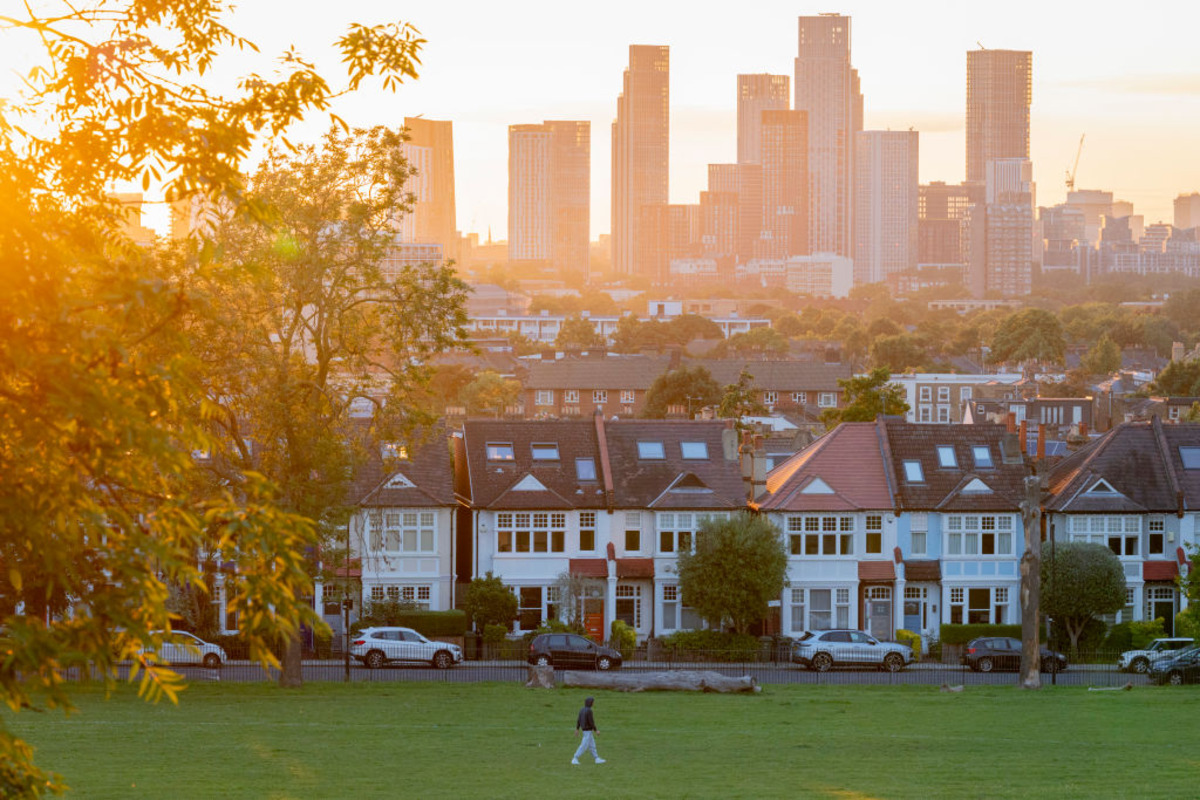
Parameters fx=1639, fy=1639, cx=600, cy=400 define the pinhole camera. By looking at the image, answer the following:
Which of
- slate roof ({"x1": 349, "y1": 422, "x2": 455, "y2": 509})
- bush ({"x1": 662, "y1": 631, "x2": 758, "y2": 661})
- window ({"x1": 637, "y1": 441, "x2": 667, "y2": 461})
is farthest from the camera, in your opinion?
window ({"x1": 637, "y1": 441, "x2": 667, "y2": 461})

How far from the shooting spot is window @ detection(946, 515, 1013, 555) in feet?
194

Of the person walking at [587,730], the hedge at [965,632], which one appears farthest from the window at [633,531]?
the person walking at [587,730]

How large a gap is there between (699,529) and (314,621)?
45.1m

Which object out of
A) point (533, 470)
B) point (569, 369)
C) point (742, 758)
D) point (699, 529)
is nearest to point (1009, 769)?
point (742, 758)

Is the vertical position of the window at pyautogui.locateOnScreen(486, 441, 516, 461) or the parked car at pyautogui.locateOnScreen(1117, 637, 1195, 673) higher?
the window at pyautogui.locateOnScreen(486, 441, 516, 461)

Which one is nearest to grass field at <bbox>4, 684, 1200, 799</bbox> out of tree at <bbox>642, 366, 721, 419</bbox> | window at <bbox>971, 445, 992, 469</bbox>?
window at <bbox>971, 445, 992, 469</bbox>

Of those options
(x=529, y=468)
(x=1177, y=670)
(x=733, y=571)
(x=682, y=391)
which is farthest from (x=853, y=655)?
(x=682, y=391)

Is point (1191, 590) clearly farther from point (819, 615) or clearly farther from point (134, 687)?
point (134, 687)

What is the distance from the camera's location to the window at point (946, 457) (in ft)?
199

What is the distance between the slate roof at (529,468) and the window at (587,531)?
0.38 m

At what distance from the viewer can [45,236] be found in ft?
36.9

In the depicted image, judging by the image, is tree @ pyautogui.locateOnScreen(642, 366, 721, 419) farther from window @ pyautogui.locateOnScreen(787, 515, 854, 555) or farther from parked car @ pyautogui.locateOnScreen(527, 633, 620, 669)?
parked car @ pyautogui.locateOnScreen(527, 633, 620, 669)

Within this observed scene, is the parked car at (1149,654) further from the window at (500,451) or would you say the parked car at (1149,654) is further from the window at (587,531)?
the window at (500,451)

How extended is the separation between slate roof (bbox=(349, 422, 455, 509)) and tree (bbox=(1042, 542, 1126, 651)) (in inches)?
811
